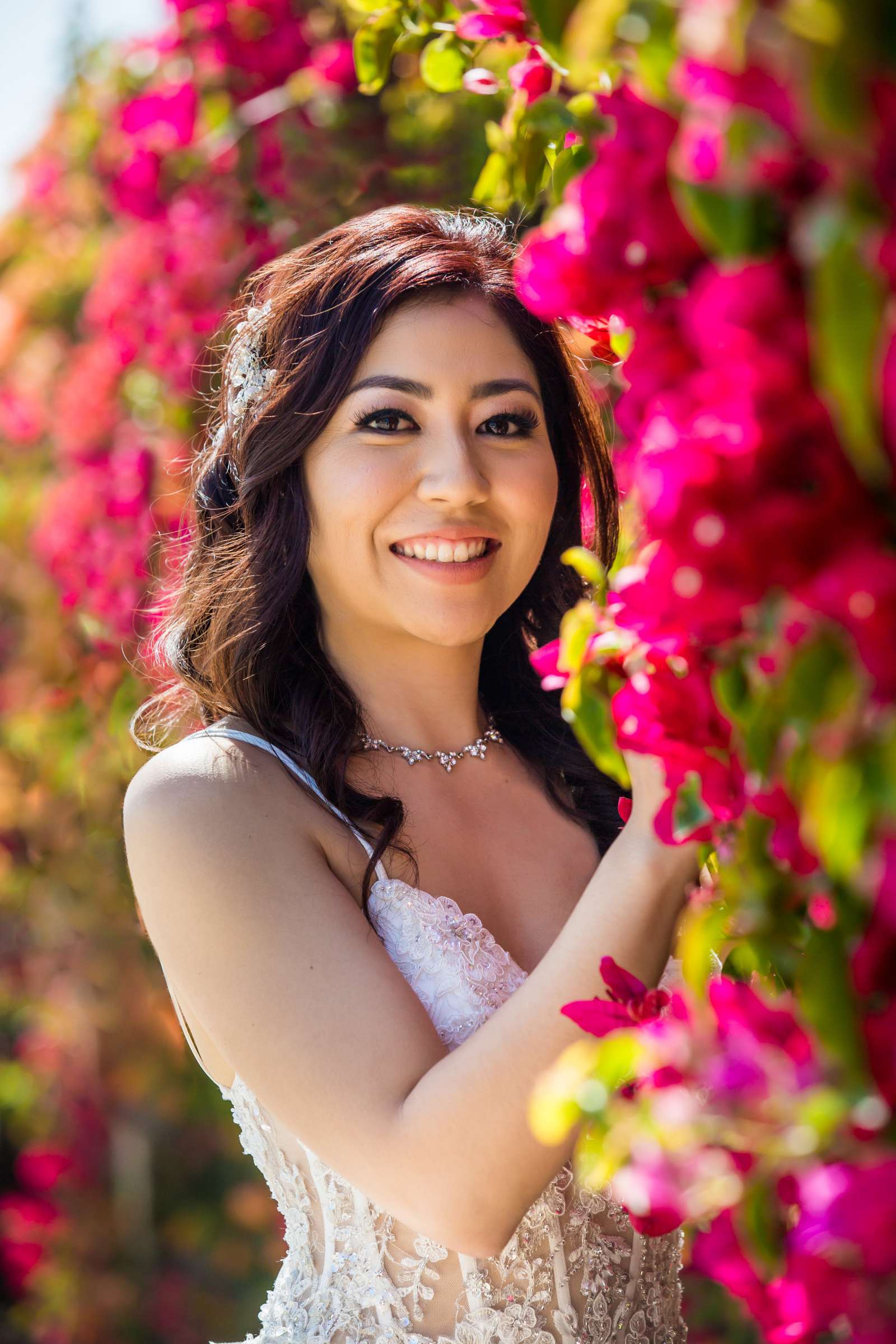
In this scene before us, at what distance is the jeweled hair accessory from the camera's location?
203 cm

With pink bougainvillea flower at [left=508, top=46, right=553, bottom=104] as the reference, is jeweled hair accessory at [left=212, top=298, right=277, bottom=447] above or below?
below

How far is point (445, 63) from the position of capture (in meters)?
1.32

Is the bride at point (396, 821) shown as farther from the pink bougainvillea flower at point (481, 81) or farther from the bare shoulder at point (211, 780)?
the pink bougainvillea flower at point (481, 81)

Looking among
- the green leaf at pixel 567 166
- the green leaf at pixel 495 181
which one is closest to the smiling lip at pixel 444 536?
the green leaf at pixel 495 181

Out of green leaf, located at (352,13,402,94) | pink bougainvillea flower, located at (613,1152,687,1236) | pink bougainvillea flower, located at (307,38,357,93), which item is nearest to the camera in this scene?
pink bougainvillea flower, located at (613,1152,687,1236)

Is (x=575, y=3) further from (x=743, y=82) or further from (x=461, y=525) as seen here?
(x=461, y=525)

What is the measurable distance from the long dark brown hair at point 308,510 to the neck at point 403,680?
0.10 feet

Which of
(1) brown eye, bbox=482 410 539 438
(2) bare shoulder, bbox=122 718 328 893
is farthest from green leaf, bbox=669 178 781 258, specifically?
(1) brown eye, bbox=482 410 539 438

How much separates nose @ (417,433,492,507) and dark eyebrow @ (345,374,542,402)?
0.22ft

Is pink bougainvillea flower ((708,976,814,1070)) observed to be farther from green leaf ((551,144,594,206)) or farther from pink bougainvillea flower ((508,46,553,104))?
pink bougainvillea flower ((508,46,553,104))

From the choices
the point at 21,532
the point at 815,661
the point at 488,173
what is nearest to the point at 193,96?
the point at 21,532

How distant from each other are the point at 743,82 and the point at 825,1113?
1.33 ft

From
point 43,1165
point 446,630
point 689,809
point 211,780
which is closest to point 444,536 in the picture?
point 446,630

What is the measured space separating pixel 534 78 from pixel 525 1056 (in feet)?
2.85
